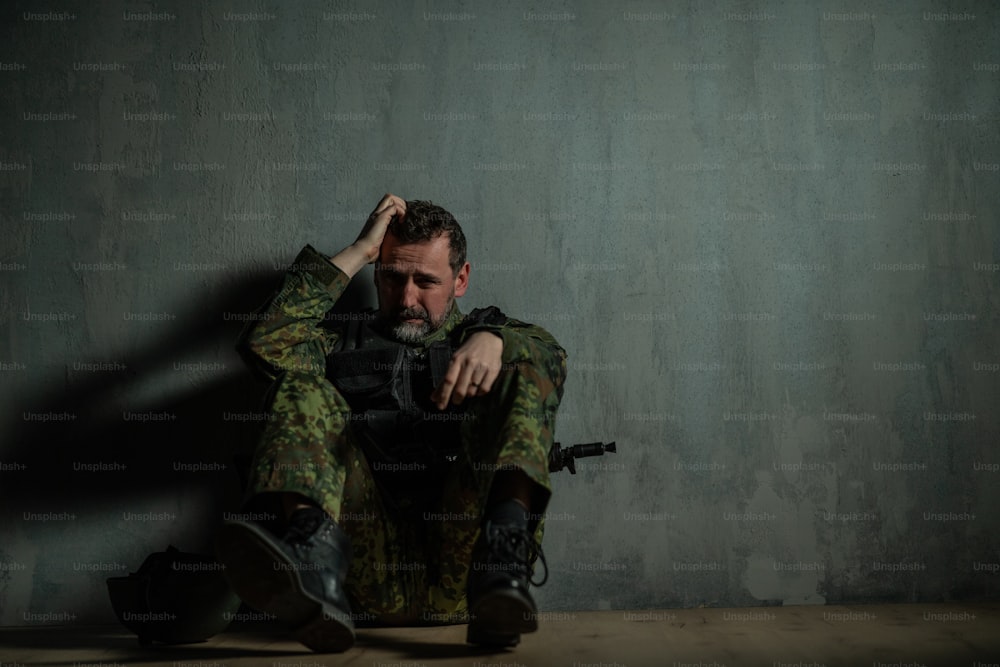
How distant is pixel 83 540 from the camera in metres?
2.43

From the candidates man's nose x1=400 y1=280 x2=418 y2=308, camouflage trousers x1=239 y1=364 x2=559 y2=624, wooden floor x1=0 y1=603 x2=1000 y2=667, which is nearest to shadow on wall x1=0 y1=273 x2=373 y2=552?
wooden floor x1=0 y1=603 x2=1000 y2=667

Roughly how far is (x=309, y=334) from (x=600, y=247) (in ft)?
3.45

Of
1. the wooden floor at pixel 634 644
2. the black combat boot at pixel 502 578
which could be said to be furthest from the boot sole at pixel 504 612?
the wooden floor at pixel 634 644

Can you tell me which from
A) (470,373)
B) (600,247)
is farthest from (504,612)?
(600,247)

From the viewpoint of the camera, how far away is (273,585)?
1.52 m

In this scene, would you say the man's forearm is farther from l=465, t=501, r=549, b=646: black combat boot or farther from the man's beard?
l=465, t=501, r=549, b=646: black combat boot

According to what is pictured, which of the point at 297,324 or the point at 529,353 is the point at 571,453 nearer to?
the point at 529,353

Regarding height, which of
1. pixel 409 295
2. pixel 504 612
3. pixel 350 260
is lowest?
pixel 504 612

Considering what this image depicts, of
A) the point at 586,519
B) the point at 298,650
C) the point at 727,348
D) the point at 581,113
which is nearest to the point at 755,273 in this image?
the point at 727,348

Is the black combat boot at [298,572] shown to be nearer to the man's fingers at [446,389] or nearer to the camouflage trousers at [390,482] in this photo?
the camouflage trousers at [390,482]

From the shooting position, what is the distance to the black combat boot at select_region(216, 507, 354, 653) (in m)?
1.49

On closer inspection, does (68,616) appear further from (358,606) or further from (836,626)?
(836,626)

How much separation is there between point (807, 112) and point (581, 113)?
81 centimetres

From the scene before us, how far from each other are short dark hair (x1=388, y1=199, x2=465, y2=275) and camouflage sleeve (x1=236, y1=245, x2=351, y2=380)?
0.23 meters
